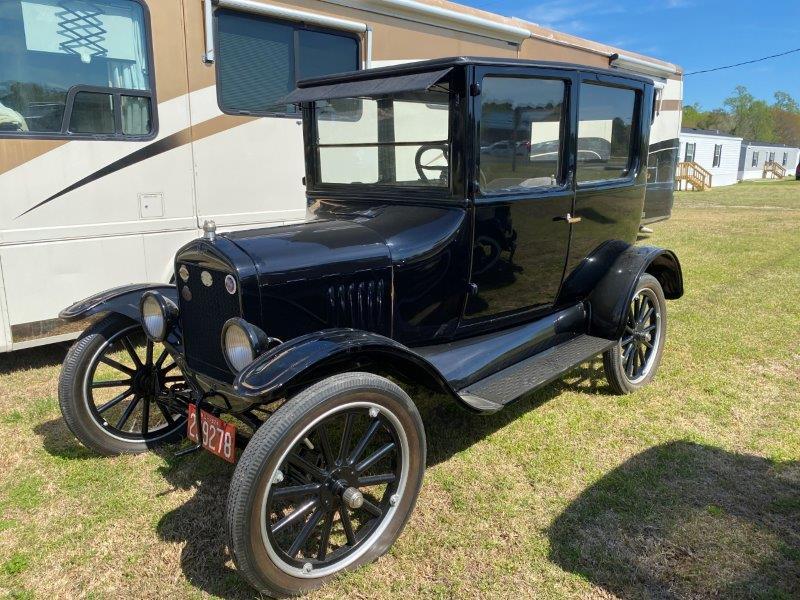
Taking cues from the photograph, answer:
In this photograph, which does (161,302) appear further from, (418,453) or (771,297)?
(771,297)

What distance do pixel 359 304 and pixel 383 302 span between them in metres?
0.13

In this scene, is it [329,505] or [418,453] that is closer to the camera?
[329,505]

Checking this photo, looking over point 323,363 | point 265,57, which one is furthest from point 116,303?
point 265,57

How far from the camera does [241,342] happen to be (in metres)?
2.31

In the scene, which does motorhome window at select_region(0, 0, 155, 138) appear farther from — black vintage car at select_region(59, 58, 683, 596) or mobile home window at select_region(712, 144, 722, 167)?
mobile home window at select_region(712, 144, 722, 167)

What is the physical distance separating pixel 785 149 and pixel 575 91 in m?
Result: 48.5

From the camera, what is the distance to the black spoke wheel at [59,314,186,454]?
2.91m

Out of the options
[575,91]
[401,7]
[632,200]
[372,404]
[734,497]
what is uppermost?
[401,7]

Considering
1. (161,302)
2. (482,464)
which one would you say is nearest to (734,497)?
(482,464)

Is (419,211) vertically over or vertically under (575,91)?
under

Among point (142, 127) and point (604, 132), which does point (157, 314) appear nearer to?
point (142, 127)

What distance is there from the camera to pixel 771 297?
6.11 m

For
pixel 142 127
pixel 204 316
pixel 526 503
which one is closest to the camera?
pixel 204 316

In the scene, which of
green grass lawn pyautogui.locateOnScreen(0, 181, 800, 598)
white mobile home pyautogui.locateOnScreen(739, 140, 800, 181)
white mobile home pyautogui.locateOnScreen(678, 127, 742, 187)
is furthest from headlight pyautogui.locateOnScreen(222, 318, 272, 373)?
white mobile home pyautogui.locateOnScreen(739, 140, 800, 181)
